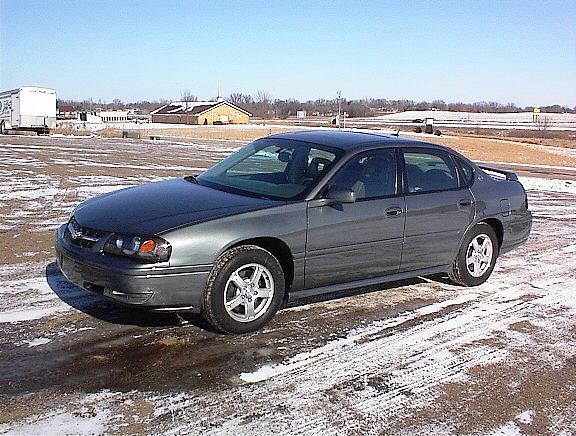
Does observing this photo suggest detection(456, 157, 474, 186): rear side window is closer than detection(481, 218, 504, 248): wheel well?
Yes

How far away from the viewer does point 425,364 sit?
4625mm

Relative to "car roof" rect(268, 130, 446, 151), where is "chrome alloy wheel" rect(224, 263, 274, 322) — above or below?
below

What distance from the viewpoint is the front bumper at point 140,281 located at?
4547 mm

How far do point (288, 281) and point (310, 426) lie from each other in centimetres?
179

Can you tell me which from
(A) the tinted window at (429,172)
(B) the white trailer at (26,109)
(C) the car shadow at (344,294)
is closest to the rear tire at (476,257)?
(C) the car shadow at (344,294)

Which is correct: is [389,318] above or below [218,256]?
below

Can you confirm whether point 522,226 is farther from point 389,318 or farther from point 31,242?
point 31,242

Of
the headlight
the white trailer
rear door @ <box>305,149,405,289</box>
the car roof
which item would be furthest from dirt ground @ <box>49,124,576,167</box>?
the headlight

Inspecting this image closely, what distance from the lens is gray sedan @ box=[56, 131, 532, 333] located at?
4.68 meters

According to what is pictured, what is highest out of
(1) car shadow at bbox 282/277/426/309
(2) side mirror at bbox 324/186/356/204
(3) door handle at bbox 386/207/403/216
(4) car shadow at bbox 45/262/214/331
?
(2) side mirror at bbox 324/186/356/204

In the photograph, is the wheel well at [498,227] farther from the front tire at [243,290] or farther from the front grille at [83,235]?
the front grille at [83,235]

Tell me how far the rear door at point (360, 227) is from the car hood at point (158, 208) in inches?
19.8

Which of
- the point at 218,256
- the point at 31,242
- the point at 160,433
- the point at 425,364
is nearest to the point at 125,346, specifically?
the point at 218,256

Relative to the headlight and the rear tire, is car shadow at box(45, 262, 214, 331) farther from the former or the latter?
the rear tire
